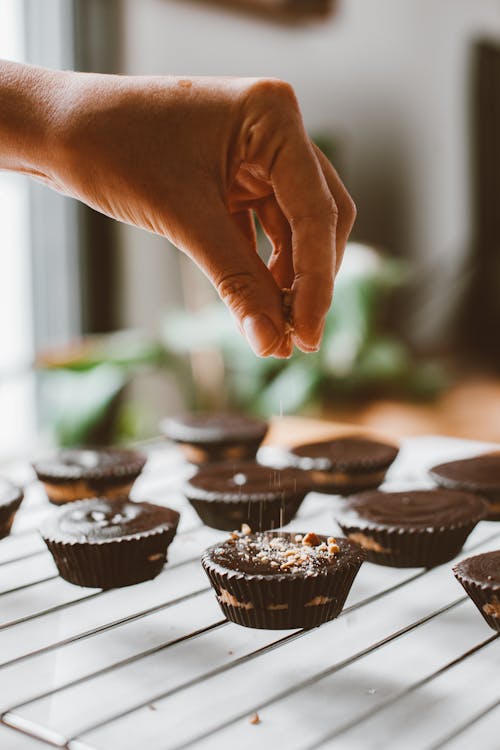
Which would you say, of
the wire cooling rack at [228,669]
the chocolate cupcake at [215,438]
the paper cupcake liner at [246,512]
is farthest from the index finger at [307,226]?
the chocolate cupcake at [215,438]

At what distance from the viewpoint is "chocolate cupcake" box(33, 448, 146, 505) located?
1.87 meters

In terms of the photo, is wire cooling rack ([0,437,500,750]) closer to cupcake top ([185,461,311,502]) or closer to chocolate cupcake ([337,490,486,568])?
chocolate cupcake ([337,490,486,568])

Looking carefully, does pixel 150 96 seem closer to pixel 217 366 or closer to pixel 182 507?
pixel 182 507

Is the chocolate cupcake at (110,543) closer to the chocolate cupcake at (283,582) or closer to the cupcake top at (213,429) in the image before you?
the chocolate cupcake at (283,582)

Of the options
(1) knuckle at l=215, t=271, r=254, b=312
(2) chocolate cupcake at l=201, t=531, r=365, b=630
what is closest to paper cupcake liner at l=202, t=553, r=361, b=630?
(2) chocolate cupcake at l=201, t=531, r=365, b=630

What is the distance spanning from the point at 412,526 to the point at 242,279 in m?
0.59

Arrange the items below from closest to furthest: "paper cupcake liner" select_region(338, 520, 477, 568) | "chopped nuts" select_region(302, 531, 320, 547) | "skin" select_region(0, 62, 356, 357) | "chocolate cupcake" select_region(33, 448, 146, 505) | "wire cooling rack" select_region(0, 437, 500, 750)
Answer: "wire cooling rack" select_region(0, 437, 500, 750) → "skin" select_region(0, 62, 356, 357) → "chopped nuts" select_region(302, 531, 320, 547) → "paper cupcake liner" select_region(338, 520, 477, 568) → "chocolate cupcake" select_region(33, 448, 146, 505)

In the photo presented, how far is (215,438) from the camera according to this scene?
Result: 2121 millimetres

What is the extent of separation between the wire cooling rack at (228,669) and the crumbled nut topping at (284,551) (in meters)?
0.08

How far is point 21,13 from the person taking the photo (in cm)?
375

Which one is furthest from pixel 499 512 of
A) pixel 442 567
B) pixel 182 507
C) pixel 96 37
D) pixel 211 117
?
pixel 96 37

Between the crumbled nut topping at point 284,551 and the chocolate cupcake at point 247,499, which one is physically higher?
the crumbled nut topping at point 284,551

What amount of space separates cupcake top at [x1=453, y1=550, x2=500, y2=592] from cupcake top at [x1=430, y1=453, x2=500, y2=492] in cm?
47

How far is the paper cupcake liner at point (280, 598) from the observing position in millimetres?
1269
